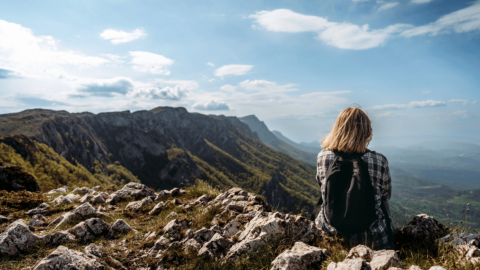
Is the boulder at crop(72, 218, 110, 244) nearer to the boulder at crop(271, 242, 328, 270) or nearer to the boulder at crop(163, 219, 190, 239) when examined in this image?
the boulder at crop(163, 219, 190, 239)

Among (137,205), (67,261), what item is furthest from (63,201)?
(67,261)

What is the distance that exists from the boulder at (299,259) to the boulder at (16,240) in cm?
674

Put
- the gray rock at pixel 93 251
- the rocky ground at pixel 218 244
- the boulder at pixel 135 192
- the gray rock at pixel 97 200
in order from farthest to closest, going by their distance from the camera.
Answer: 1. the boulder at pixel 135 192
2. the gray rock at pixel 97 200
3. the gray rock at pixel 93 251
4. the rocky ground at pixel 218 244

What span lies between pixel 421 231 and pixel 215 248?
5.24 meters

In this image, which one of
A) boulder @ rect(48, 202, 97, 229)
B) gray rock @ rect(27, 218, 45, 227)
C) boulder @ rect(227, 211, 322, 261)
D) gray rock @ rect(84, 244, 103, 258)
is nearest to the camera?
boulder @ rect(227, 211, 322, 261)

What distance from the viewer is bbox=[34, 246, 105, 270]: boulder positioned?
14.8ft

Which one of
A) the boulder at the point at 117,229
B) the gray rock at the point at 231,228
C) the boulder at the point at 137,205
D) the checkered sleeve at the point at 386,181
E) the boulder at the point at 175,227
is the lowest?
the boulder at the point at 137,205

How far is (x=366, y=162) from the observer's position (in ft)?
17.3

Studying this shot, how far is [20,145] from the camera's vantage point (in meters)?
72.2

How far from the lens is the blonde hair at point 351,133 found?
5340 mm

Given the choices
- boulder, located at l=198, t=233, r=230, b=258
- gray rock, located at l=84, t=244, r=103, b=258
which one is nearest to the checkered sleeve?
boulder, located at l=198, t=233, r=230, b=258

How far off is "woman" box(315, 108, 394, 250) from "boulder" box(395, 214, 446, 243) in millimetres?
→ 413

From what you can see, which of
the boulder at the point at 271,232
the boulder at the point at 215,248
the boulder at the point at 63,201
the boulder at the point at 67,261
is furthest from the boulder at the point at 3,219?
the boulder at the point at 271,232

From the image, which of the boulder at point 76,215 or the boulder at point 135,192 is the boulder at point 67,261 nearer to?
the boulder at point 76,215
